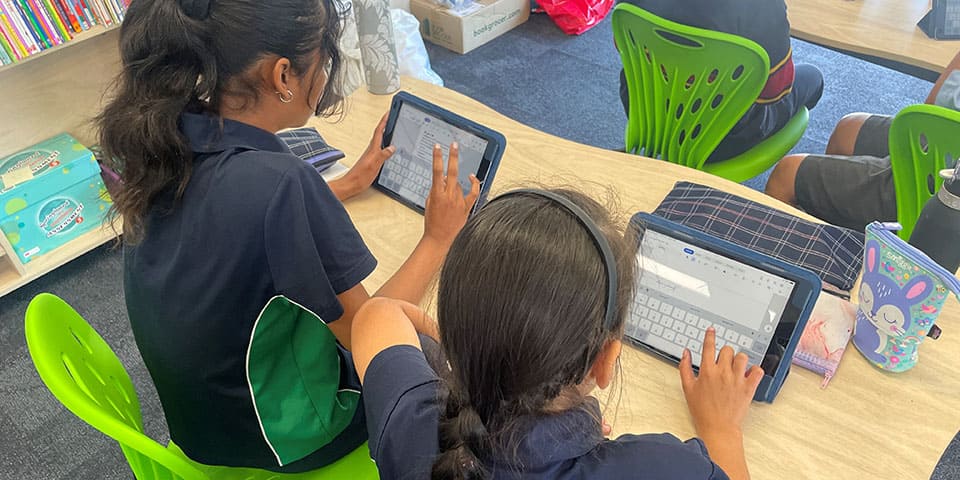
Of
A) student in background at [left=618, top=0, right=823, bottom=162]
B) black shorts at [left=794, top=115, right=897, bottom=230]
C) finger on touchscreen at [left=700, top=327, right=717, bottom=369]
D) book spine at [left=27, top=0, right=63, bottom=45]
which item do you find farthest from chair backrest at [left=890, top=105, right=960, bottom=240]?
book spine at [left=27, top=0, right=63, bottom=45]

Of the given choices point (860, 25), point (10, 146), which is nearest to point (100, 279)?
point (10, 146)

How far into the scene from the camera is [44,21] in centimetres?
194

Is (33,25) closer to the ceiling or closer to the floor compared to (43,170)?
closer to the ceiling

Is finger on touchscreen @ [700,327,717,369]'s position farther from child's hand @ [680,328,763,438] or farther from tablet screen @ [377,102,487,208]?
tablet screen @ [377,102,487,208]

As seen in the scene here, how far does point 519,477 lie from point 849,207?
139 centimetres

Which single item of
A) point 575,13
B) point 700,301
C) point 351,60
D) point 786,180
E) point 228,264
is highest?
point 228,264

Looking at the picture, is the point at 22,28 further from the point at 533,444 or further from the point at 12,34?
the point at 533,444

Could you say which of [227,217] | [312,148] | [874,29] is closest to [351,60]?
[312,148]

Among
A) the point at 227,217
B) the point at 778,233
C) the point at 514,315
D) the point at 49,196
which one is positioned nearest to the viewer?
the point at 514,315

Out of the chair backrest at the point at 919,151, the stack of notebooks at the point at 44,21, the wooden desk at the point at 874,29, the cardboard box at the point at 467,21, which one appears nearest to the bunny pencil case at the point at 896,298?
the chair backrest at the point at 919,151

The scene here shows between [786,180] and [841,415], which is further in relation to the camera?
[786,180]

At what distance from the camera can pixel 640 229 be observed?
1.01 m

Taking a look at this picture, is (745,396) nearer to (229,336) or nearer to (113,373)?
(229,336)

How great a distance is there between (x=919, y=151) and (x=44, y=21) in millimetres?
2183
